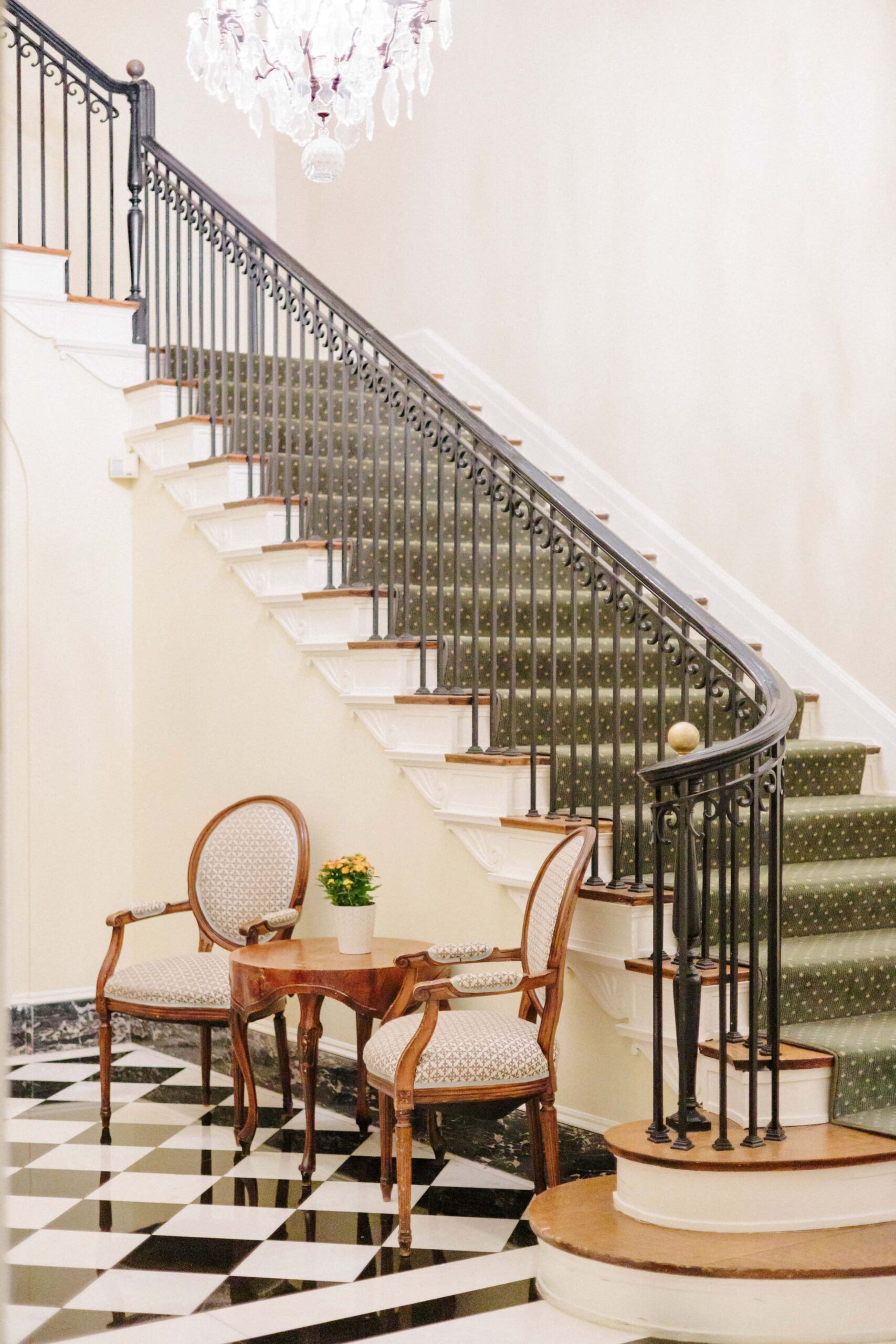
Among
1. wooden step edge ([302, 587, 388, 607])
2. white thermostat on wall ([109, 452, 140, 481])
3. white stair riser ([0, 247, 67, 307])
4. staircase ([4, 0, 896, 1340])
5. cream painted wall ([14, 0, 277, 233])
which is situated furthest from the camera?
cream painted wall ([14, 0, 277, 233])

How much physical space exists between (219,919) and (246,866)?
0.79 ft

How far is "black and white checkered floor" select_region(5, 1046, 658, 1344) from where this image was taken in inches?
124

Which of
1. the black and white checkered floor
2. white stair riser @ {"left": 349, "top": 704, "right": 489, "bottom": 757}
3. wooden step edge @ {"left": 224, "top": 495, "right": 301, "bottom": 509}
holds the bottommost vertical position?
the black and white checkered floor

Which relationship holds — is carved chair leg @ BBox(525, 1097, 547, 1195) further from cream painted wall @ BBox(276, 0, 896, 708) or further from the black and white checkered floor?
cream painted wall @ BBox(276, 0, 896, 708)

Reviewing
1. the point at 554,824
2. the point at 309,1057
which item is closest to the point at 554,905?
the point at 554,824

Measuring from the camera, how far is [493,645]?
14.1 ft

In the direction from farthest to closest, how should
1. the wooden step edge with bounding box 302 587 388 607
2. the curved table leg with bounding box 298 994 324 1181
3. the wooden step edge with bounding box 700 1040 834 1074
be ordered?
the wooden step edge with bounding box 302 587 388 607 → the curved table leg with bounding box 298 994 324 1181 → the wooden step edge with bounding box 700 1040 834 1074

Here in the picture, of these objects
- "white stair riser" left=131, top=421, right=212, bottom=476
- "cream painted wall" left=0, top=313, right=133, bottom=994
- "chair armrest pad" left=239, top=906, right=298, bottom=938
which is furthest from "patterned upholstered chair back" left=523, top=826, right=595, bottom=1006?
"cream painted wall" left=0, top=313, right=133, bottom=994

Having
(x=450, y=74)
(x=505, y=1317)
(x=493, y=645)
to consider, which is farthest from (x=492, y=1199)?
(x=450, y=74)

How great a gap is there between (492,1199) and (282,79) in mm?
4495

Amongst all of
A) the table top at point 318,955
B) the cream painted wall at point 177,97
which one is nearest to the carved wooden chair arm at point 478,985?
the table top at point 318,955

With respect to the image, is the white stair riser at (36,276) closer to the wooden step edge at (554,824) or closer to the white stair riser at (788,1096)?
the wooden step edge at (554,824)

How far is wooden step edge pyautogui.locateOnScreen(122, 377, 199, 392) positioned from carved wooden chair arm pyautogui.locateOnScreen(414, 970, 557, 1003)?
3103 millimetres

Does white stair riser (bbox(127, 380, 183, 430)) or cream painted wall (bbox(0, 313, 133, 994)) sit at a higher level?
white stair riser (bbox(127, 380, 183, 430))
